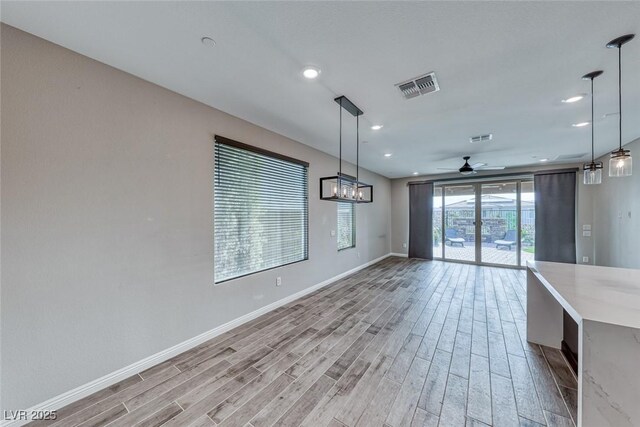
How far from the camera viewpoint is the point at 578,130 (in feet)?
11.3

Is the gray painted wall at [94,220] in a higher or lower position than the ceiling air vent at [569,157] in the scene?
lower

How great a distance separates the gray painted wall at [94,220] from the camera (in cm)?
161

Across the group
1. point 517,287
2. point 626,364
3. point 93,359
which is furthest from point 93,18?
point 517,287

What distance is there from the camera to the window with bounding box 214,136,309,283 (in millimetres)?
2906

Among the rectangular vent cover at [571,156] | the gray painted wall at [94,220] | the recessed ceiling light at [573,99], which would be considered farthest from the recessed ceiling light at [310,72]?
the rectangular vent cover at [571,156]

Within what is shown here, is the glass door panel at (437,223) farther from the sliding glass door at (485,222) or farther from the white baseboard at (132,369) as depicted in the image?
the white baseboard at (132,369)

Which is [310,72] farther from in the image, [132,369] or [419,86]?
[132,369]

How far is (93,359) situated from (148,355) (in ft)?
1.36

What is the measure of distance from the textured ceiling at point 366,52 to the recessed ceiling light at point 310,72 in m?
0.06

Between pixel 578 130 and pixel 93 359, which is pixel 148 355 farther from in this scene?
A: pixel 578 130

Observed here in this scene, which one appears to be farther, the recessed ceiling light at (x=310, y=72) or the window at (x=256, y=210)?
the window at (x=256, y=210)

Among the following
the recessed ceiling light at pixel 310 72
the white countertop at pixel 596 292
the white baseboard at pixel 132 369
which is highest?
the recessed ceiling light at pixel 310 72

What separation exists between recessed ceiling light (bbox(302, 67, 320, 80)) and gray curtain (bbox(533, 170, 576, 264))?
21.9 ft

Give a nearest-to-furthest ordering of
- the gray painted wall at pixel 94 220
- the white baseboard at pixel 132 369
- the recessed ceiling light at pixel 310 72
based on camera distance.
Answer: the gray painted wall at pixel 94 220, the white baseboard at pixel 132 369, the recessed ceiling light at pixel 310 72
